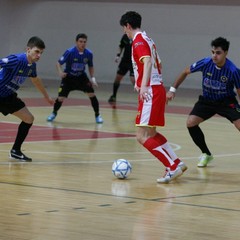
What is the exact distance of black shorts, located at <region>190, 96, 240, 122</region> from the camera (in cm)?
1168

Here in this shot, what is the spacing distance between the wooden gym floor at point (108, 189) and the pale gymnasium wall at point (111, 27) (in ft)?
40.6

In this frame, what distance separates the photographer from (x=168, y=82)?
30422 mm

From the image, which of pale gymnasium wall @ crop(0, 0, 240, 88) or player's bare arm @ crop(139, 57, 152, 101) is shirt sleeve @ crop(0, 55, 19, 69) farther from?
pale gymnasium wall @ crop(0, 0, 240, 88)

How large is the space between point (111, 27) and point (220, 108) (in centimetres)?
2002

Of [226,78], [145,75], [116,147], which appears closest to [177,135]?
[116,147]

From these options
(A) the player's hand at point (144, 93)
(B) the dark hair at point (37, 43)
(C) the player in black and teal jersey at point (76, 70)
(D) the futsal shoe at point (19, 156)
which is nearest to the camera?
(A) the player's hand at point (144, 93)

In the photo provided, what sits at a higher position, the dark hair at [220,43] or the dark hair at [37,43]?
the dark hair at [220,43]

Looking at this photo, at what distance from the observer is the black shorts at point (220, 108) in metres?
11.7

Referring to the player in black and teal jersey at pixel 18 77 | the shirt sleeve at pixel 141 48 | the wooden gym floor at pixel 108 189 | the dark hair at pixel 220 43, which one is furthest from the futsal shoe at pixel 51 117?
the shirt sleeve at pixel 141 48

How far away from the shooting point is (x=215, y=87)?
1156 cm

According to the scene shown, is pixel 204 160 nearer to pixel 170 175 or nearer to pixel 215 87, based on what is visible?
pixel 215 87

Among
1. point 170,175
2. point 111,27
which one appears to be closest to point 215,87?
point 170,175

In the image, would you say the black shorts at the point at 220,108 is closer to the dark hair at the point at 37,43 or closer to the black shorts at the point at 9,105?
the dark hair at the point at 37,43

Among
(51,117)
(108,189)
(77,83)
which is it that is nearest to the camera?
(108,189)
